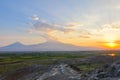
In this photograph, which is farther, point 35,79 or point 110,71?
point 35,79

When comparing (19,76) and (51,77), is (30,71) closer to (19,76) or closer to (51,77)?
(19,76)

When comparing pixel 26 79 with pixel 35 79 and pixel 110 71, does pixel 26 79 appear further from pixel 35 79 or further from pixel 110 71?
pixel 110 71

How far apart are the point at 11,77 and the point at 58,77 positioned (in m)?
13.4

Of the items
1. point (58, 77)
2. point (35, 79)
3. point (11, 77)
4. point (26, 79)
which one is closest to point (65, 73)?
point (58, 77)

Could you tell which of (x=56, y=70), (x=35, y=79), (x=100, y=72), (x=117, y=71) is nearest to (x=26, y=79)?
(x=35, y=79)

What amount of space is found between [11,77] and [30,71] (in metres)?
4.04

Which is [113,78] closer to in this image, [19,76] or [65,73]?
[65,73]

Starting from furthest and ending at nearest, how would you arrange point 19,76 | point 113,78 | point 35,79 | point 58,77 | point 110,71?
point 19,76
point 35,79
point 58,77
point 110,71
point 113,78

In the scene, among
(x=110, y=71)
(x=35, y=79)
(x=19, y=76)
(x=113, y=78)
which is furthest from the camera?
(x=19, y=76)

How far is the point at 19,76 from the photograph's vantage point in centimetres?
4197

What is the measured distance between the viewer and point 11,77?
42.3 meters

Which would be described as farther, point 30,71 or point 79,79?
point 30,71

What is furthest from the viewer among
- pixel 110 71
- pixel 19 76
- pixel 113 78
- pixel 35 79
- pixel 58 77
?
pixel 19 76

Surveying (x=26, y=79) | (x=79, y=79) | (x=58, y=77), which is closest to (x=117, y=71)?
(x=79, y=79)
